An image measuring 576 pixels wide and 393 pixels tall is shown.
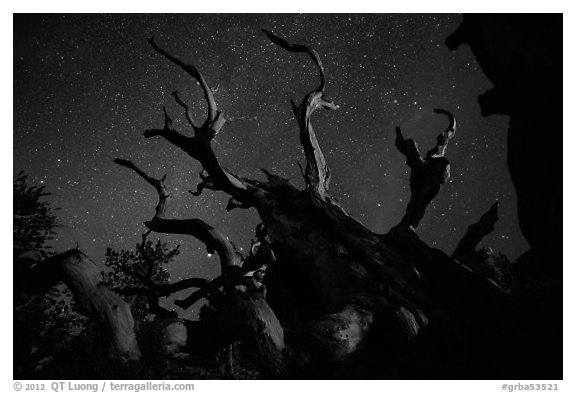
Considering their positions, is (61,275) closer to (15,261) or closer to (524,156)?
(15,261)

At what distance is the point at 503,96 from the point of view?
3135mm

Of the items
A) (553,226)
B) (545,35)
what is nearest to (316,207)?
(553,226)

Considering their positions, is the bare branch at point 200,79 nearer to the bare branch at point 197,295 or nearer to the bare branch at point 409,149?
the bare branch at point 197,295

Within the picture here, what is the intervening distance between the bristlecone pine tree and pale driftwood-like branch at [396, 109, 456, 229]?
16 mm

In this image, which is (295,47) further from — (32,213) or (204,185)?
(32,213)

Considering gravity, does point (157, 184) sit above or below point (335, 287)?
above

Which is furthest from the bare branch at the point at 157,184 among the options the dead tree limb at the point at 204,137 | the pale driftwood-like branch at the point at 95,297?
the pale driftwood-like branch at the point at 95,297

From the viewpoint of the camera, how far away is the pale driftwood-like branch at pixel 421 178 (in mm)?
5043

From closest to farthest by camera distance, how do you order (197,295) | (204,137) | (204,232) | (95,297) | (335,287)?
1. (95,297)
2. (335,287)
3. (204,232)
4. (197,295)
5. (204,137)

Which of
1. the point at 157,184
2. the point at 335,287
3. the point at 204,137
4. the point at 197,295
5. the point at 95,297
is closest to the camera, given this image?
the point at 95,297

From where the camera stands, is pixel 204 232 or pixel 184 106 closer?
pixel 204 232

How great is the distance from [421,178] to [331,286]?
2428mm

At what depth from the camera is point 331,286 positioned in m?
4.16

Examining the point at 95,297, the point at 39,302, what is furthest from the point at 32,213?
the point at 95,297
